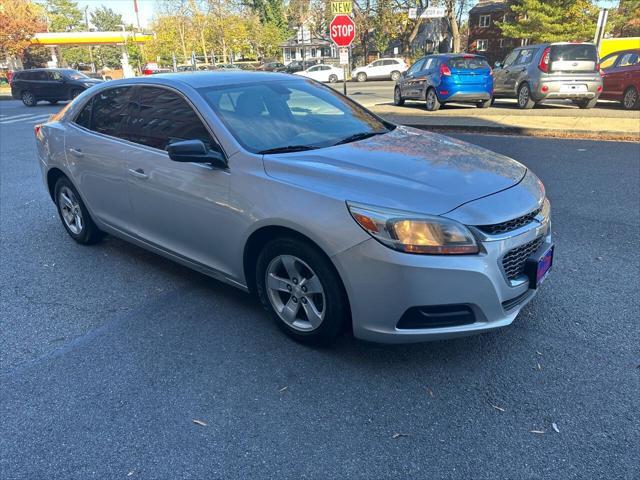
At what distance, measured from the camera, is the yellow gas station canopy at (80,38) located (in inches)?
1932

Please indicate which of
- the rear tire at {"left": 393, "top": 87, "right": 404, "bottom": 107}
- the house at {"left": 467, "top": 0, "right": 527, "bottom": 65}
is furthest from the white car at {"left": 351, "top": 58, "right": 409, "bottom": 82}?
the rear tire at {"left": 393, "top": 87, "right": 404, "bottom": 107}

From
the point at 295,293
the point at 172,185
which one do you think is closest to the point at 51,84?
the point at 172,185

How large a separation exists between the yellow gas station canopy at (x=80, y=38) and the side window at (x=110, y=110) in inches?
1988

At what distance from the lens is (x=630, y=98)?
13.3m

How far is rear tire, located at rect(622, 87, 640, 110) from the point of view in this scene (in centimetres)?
1316

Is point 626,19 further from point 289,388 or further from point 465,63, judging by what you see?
point 289,388

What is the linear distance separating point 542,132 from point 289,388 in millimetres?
9208

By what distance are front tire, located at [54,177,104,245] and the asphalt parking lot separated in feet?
2.06

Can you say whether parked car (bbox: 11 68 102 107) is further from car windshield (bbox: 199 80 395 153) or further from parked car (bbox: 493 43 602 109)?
car windshield (bbox: 199 80 395 153)

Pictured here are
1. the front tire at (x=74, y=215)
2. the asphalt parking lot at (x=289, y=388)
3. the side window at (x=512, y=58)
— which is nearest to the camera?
the asphalt parking lot at (x=289, y=388)

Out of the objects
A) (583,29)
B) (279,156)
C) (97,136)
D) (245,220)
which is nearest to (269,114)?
(279,156)

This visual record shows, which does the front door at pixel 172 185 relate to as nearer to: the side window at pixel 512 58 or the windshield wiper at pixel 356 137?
the windshield wiper at pixel 356 137

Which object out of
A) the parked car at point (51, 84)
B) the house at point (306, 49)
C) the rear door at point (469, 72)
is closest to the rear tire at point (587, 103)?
the rear door at point (469, 72)

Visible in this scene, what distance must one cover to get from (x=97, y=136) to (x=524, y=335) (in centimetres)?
374
